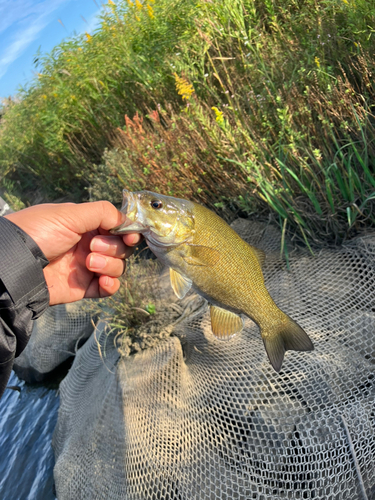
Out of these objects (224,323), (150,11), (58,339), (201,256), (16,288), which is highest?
(150,11)

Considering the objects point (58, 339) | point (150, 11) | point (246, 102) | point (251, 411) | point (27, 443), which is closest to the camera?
point (251, 411)

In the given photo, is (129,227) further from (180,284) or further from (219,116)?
(219,116)

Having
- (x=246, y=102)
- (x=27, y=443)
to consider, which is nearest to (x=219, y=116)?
(x=246, y=102)

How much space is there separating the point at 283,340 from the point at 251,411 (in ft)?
2.80

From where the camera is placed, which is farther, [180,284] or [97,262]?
[97,262]

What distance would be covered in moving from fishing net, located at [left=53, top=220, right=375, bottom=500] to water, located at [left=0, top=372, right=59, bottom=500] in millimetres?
752

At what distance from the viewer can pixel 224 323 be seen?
6.46 feet

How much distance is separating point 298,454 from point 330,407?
354 millimetres

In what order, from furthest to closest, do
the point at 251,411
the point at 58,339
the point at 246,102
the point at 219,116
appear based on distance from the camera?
1. the point at 58,339
2. the point at 246,102
3. the point at 219,116
4. the point at 251,411

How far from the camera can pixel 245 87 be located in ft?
12.9

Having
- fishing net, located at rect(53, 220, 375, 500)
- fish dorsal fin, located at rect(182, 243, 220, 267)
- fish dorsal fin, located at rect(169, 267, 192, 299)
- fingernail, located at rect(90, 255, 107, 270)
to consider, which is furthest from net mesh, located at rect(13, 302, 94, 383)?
fish dorsal fin, located at rect(182, 243, 220, 267)

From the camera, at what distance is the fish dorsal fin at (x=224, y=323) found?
1956 millimetres

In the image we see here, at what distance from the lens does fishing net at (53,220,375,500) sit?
2191 millimetres

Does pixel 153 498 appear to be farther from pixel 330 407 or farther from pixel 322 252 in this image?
pixel 322 252
